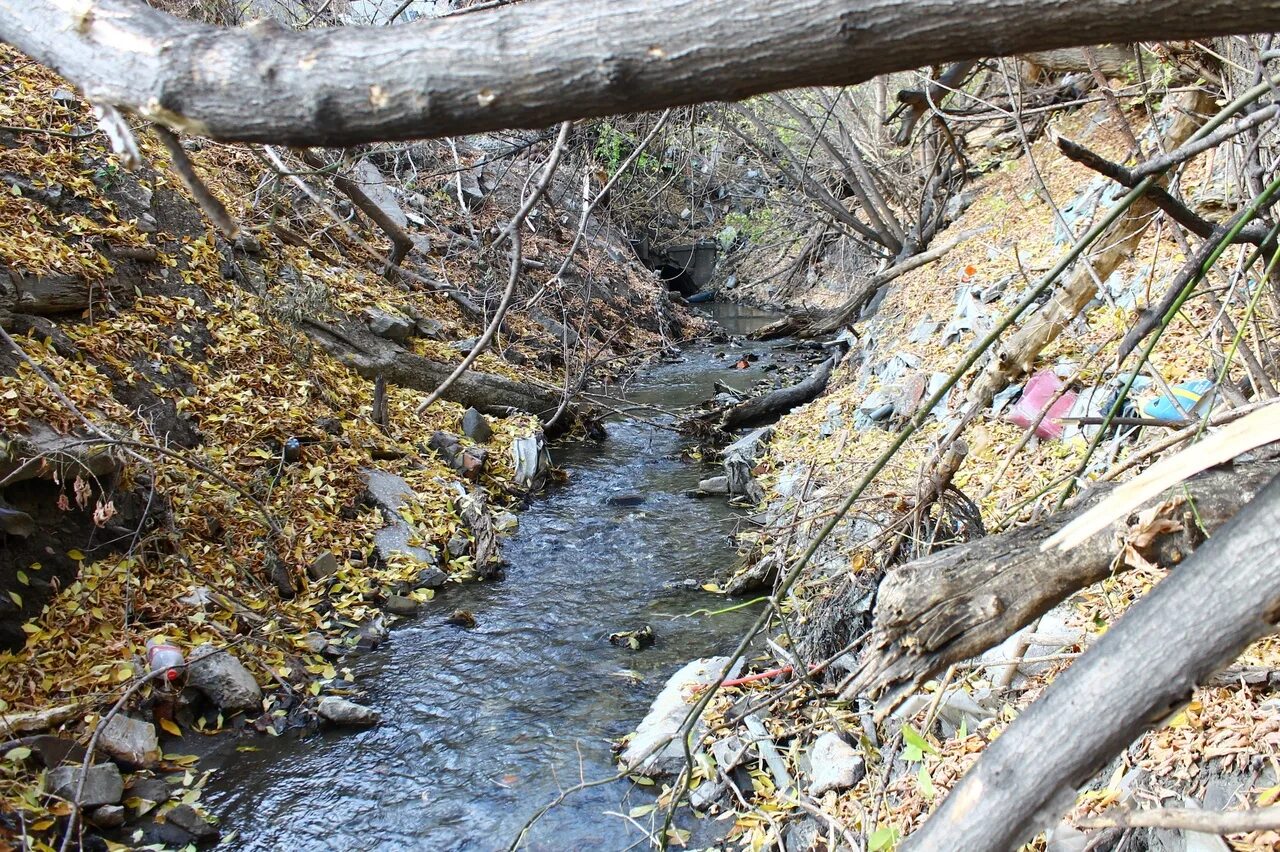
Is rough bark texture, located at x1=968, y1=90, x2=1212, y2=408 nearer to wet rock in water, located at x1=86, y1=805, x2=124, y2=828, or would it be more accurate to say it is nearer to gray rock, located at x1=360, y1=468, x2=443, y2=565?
gray rock, located at x1=360, y1=468, x2=443, y2=565

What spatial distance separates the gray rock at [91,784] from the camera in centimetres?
→ 329

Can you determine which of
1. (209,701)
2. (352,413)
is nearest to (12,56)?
(352,413)

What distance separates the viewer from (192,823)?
11.2 ft

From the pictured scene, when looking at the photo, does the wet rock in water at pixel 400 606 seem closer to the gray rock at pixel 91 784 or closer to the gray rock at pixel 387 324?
the gray rock at pixel 91 784

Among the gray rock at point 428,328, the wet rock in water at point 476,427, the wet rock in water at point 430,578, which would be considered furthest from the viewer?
the gray rock at point 428,328

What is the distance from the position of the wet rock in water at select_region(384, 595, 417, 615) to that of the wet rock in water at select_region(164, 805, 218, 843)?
1.93 metres

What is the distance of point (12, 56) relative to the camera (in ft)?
21.4

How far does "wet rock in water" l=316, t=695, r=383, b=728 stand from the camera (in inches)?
165

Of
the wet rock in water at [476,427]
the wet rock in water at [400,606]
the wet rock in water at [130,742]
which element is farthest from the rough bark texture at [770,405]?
the wet rock in water at [130,742]

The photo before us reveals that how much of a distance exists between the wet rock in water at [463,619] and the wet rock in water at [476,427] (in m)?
2.64

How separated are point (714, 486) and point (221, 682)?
4.28 metres

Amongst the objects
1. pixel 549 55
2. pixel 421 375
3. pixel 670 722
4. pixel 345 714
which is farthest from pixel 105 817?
pixel 421 375

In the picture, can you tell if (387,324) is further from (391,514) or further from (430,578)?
(430,578)

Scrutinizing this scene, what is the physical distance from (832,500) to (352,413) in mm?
4150
